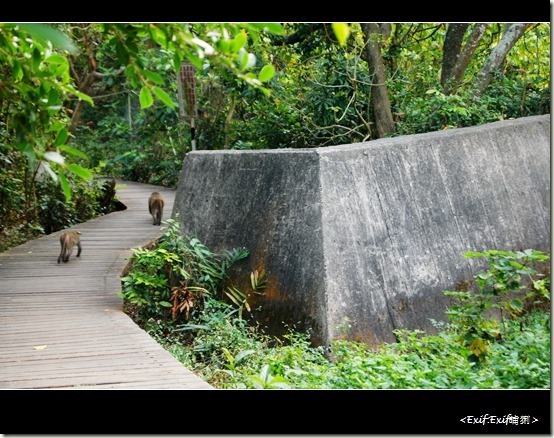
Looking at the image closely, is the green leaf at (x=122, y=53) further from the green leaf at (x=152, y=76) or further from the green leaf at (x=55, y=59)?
the green leaf at (x=55, y=59)

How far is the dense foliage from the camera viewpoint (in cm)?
485

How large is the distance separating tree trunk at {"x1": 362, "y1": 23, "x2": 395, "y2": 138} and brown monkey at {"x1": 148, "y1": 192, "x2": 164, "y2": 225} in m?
2.78

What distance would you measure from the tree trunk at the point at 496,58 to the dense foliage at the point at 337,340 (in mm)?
3654

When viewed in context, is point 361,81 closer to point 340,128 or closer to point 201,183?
point 340,128

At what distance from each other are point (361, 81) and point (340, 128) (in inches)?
25.6

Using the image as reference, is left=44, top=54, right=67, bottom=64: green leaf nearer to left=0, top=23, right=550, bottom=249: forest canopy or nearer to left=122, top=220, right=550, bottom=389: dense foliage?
left=122, top=220, right=550, bottom=389: dense foliage

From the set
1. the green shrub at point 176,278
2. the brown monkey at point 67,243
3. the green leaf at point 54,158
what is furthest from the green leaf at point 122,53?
the brown monkey at point 67,243

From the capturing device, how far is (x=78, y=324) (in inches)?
243

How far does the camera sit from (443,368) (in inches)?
209

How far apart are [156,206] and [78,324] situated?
13.0 ft

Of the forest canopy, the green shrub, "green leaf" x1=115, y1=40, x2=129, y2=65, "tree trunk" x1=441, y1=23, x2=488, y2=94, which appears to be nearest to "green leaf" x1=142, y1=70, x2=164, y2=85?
"green leaf" x1=115, y1=40, x2=129, y2=65

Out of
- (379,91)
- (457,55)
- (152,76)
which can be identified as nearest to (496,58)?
(457,55)

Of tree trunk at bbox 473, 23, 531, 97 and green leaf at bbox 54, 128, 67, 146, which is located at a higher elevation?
tree trunk at bbox 473, 23, 531, 97

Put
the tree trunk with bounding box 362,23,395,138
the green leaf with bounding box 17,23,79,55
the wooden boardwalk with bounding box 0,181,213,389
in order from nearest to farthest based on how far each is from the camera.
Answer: the green leaf with bounding box 17,23,79,55, the wooden boardwalk with bounding box 0,181,213,389, the tree trunk with bounding box 362,23,395,138
